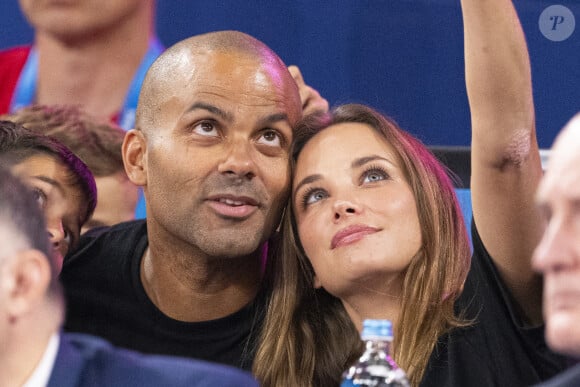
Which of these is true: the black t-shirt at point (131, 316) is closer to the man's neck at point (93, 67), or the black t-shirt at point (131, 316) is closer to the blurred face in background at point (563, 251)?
the man's neck at point (93, 67)

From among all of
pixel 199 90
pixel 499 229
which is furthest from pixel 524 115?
pixel 199 90

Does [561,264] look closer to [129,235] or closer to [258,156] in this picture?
[258,156]

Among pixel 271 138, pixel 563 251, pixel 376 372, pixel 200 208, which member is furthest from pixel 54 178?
pixel 563 251

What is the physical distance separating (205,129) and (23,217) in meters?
1.00

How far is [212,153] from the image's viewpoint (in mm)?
2193

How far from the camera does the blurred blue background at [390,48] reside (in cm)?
283

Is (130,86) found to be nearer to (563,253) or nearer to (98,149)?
(98,149)

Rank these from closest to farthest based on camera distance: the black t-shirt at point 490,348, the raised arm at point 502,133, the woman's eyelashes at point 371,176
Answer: the raised arm at point 502,133
the black t-shirt at point 490,348
the woman's eyelashes at point 371,176

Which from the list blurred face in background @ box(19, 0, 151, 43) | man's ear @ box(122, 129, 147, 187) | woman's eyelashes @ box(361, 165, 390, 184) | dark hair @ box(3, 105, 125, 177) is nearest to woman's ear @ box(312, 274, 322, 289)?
woman's eyelashes @ box(361, 165, 390, 184)

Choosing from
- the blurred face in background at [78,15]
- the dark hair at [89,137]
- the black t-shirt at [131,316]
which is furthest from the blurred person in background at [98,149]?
the black t-shirt at [131,316]

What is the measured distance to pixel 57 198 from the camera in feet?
7.34

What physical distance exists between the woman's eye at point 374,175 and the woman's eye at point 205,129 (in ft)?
1.24

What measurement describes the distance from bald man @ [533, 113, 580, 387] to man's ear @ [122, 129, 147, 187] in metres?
1.39

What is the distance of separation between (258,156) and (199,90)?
0.21m
